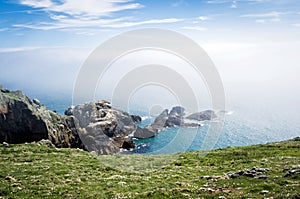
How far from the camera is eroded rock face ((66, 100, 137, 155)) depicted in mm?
99812

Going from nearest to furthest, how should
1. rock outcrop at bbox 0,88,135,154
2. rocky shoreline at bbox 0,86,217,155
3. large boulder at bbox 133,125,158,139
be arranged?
rock outcrop at bbox 0,88,135,154 → rocky shoreline at bbox 0,86,217,155 → large boulder at bbox 133,125,158,139

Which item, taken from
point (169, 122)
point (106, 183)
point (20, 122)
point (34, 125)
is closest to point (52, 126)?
point (34, 125)

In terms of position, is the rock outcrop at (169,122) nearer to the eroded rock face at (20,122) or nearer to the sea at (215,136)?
the sea at (215,136)

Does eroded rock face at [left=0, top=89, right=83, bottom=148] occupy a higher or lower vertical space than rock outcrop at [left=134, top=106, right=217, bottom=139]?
higher

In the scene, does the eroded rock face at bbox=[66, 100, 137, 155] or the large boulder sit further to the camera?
the large boulder

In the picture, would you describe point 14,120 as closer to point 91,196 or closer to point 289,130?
point 91,196

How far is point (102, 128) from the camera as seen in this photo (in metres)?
123

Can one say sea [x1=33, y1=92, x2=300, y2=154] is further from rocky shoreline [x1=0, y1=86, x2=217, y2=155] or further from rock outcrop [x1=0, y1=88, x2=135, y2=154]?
rock outcrop [x1=0, y1=88, x2=135, y2=154]

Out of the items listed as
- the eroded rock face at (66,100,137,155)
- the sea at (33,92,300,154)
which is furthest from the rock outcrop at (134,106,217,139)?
the eroded rock face at (66,100,137,155)

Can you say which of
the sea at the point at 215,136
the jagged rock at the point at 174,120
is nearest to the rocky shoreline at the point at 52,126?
the sea at the point at 215,136

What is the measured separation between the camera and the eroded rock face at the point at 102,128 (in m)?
99.8

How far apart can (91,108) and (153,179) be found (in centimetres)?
11415

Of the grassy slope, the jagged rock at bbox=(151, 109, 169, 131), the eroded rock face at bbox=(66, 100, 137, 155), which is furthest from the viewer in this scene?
the jagged rock at bbox=(151, 109, 169, 131)

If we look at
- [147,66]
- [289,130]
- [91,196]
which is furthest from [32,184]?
[289,130]
